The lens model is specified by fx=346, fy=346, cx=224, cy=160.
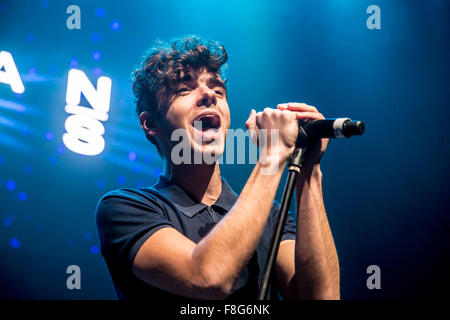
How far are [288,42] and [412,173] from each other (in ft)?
3.85

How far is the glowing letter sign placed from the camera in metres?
2.37

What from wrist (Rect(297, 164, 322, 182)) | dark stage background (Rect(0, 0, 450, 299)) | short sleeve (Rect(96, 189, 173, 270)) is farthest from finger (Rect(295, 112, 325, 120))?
dark stage background (Rect(0, 0, 450, 299))

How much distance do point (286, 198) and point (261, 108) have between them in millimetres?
1519

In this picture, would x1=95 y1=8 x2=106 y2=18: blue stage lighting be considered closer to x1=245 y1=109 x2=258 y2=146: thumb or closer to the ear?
the ear

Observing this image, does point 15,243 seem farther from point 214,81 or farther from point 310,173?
point 310,173

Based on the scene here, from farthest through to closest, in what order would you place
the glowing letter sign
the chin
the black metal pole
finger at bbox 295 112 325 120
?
1. the glowing letter sign
2. the chin
3. finger at bbox 295 112 325 120
4. the black metal pole

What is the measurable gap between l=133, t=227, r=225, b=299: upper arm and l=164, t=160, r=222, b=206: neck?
0.35m

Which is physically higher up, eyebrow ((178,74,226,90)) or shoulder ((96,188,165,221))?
eyebrow ((178,74,226,90))

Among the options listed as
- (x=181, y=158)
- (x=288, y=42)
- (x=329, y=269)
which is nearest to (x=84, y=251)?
(x=181, y=158)

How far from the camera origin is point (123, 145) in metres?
2.41

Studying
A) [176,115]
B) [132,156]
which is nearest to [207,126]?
[176,115]

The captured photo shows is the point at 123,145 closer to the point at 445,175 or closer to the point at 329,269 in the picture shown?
the point at 329,269

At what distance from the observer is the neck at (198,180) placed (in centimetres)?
131
